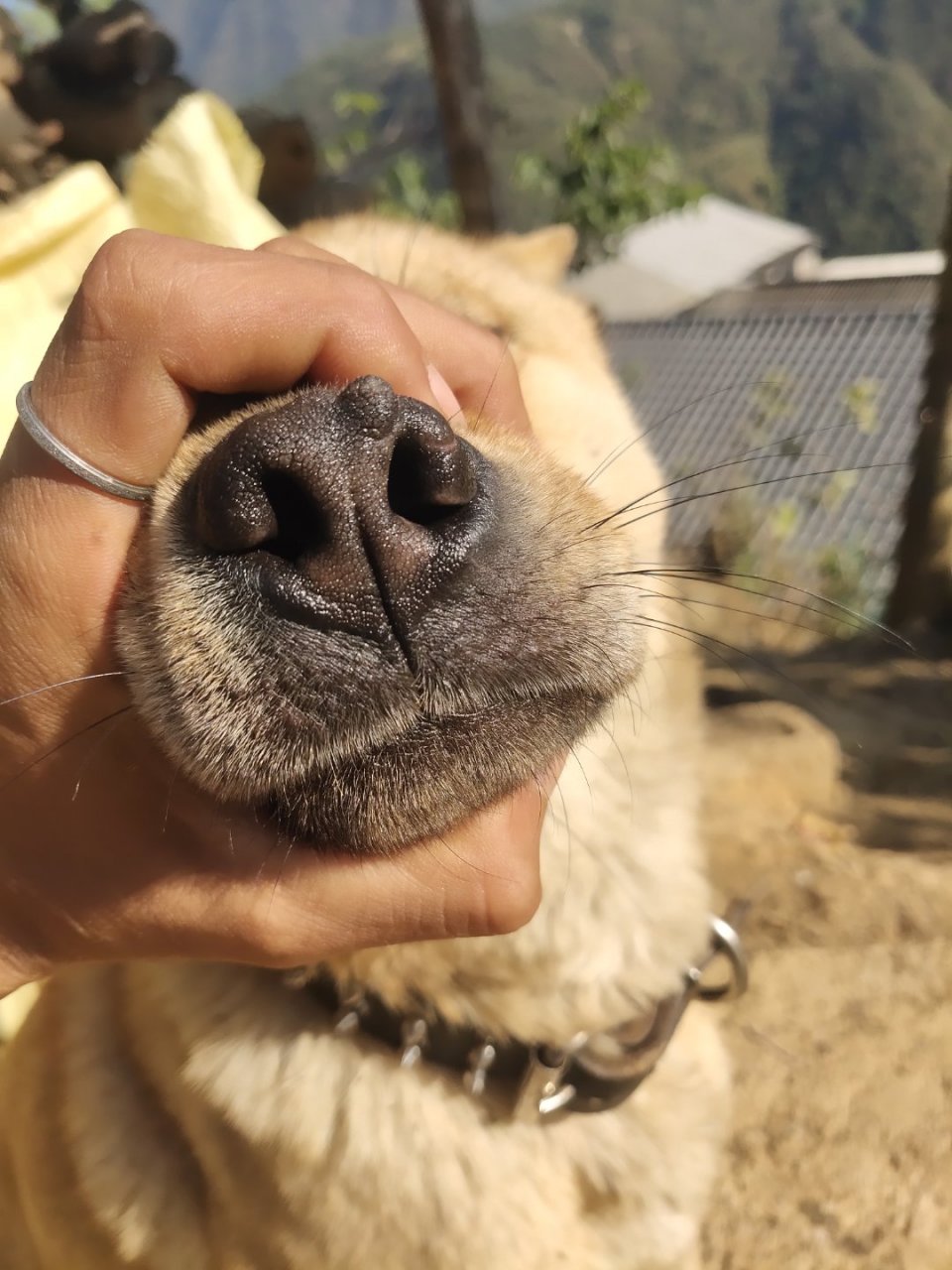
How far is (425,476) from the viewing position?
945mm

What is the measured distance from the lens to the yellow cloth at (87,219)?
1.84 m

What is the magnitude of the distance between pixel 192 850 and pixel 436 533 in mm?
486

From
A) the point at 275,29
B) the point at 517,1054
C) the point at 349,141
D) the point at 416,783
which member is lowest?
the point at 275,29

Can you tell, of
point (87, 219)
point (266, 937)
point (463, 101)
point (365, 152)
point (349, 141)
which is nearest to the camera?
point (266, 937)

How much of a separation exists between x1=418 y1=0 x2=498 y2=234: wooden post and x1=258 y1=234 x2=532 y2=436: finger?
429cm

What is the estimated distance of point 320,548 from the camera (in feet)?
2.95

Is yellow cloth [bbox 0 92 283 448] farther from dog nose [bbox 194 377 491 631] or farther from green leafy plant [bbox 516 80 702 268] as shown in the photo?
green leafy plant [bbox 516 80 702 268]

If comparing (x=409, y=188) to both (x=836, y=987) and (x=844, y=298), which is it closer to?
(x=836, y=987)

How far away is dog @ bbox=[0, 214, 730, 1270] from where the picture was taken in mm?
931

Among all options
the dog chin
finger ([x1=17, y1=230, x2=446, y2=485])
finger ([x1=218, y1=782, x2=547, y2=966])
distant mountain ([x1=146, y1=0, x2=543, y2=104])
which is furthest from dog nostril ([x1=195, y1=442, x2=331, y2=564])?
distant mountain ([x1=146, y1=0, x2=543, y2=104])

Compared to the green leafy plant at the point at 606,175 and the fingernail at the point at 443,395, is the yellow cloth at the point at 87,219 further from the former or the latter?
the green leafy plant at the point at 606,175

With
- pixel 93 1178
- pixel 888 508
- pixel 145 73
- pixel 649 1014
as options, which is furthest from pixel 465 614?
pixel 888 508

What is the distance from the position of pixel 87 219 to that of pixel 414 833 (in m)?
1.55

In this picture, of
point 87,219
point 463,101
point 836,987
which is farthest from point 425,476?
point 463,101
